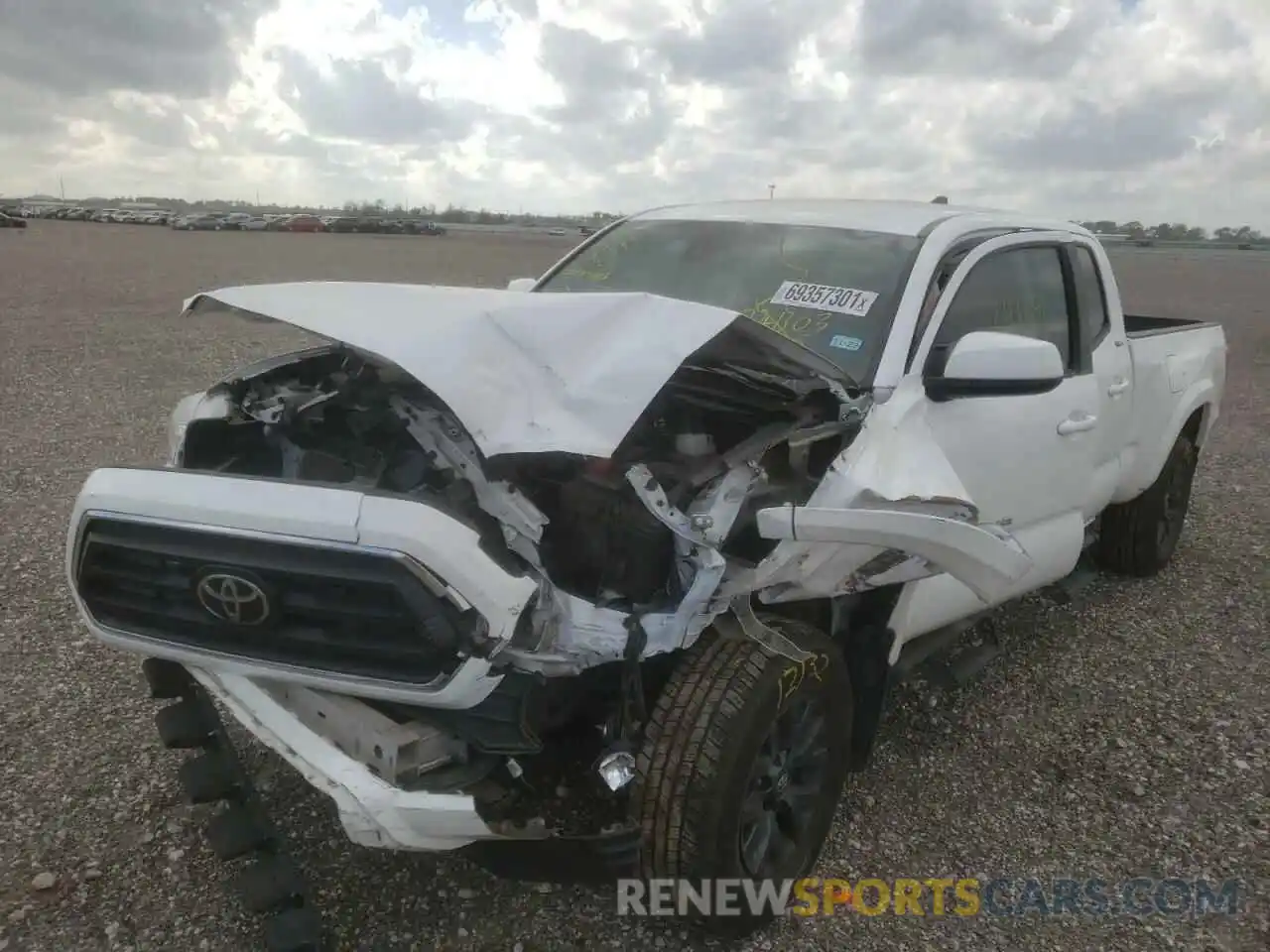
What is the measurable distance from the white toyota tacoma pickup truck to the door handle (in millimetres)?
545

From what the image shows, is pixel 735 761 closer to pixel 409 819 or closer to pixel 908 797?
pixel 409 819

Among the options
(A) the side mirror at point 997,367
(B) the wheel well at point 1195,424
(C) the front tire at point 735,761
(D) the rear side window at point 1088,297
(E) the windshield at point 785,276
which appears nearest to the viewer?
(C) the front tire at point 735,761

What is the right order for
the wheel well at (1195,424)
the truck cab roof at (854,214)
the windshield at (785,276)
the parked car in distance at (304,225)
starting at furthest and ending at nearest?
the parked car in distance at (304,225)
the wheel well at (1195,424)
the truck cab roof at (854,214)
the windshield at (785,276)

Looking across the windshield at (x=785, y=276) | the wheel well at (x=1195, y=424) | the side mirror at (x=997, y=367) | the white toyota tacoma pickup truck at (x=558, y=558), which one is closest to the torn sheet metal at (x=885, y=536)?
the white toyota tacoma pickup truck at (x=558, y=558)

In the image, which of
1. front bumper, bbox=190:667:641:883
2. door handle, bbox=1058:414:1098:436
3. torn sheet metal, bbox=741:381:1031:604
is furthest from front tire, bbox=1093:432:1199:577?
front bumper, bbox=190:667:641:883

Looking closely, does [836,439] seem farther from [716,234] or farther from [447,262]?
[447,262]

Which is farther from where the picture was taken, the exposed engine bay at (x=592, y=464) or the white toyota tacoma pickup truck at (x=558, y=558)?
the exposed engine bay at (x=592, y=464)

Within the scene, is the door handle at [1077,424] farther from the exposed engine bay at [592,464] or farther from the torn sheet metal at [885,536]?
the exposed engine bay at [592,464]

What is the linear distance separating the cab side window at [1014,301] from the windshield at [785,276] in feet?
0.80

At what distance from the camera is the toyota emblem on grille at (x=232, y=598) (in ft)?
7.22

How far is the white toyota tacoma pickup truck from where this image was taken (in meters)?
2.19

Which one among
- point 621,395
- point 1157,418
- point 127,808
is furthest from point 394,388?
point 1157,418

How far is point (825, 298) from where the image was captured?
11.0ft

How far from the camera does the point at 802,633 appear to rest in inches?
105
